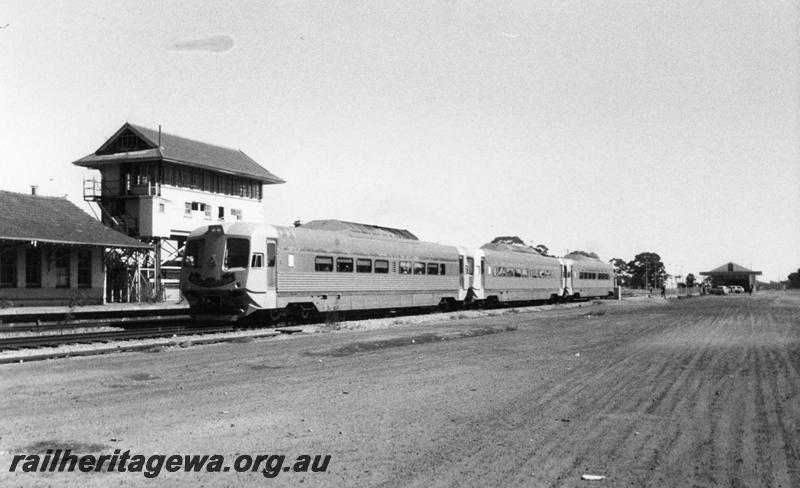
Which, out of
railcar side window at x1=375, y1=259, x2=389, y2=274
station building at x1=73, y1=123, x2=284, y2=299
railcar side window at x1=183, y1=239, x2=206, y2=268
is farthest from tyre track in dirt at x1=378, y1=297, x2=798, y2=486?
station building at x1=73, y1=123, x2=284, y2=299

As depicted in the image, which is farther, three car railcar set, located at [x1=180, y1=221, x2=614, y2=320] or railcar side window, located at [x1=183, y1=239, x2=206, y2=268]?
railcar side window, located at [x1=183, y1=239, x2=206, y2=268]

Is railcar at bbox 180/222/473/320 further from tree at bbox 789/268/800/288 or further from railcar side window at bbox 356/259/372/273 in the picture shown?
tree at bbox 789/268/800/288

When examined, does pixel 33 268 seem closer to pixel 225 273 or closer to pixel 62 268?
pixel 62 268

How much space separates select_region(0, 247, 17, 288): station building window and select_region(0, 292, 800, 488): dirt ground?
19.6 m

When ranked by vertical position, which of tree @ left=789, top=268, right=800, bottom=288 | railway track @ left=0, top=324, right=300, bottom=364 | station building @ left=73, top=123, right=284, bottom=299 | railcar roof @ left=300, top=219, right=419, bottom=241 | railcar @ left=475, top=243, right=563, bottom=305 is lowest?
tree @ left=789, top=268, right=800, bottom=288

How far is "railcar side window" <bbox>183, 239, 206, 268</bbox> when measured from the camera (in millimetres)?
20078

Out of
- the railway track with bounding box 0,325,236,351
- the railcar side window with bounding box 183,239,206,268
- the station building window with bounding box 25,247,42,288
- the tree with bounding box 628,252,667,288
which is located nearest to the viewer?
the railway track with bounding box 0,325,236,351

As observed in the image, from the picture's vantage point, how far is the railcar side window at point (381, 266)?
83.5ft

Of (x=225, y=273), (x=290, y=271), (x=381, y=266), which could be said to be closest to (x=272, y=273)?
(x=290, y=271)

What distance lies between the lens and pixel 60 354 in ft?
41.8

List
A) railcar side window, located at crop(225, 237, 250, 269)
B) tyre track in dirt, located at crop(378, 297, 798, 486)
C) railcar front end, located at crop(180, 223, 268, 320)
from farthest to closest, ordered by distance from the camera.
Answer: railcar side window, located at crop(225, 237, 250, 269), railcar front end, located at crop(180, 223, 268, 320), tyre track in dirt, located at crop(378, 297, 798, 486)

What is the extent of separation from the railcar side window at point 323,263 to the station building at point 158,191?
19.8 metres

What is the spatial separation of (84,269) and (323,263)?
A: 55.4 ft

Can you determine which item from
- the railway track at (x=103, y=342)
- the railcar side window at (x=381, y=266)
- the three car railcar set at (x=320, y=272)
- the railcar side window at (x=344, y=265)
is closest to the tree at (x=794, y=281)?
the three car railcar set at (x=320, y=272)
